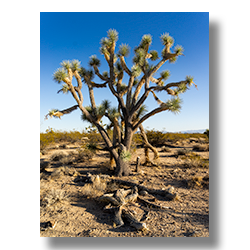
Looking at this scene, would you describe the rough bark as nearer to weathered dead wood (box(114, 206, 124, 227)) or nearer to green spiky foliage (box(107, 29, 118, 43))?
weathered dead wood (box(114, 206, 124, 227))

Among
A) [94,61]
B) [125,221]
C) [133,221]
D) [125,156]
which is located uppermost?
[94,61]

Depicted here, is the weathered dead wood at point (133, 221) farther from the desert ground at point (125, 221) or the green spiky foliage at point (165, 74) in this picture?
the green spiky foliage at point (165, 74)

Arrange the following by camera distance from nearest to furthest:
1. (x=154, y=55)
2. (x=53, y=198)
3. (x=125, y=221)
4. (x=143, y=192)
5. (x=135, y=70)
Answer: (x=125, y=221) → (x=53, y=198) → (x=143, y=192) → (x=135, y=70) → (x=154, y=55)

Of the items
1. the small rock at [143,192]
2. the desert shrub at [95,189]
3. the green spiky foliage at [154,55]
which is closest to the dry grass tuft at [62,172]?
the desert shrub at [95,189]

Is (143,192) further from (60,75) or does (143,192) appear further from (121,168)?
(60,75)

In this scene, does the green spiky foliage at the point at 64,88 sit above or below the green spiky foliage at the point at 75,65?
below

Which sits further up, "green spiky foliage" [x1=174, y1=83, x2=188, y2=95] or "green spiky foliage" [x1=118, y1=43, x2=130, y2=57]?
Answer: "green spiky foliage" [x1=118, y1=43, x2=130, y2=57]

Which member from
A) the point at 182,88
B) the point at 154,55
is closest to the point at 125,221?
the point at 182,88

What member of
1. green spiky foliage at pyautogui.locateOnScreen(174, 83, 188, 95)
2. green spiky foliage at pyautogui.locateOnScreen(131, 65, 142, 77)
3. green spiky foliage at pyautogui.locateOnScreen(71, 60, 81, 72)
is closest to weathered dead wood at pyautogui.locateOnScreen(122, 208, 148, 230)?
green spiky foliage at pyautogui.locateOnScreen(174, 83, 188, 95)

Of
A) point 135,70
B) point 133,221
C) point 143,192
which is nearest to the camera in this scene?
point 133,221

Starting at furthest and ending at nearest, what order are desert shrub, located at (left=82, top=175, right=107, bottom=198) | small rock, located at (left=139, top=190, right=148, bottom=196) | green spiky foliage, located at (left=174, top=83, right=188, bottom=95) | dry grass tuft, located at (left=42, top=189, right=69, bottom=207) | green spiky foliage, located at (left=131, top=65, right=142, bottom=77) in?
1. green spiky foliage, located at (left=131, top=65, right=142, bottom=77)
2. green spiky foliage, located at (left=174, top=83, right=188, bottom=95)
3. small rock, located at (left=139, top=190, right=148, bottom=196)
4. desert shrub, located at (left=82, top=175, right=107, bottom=198)
5. dry grass tuft, located at (left=42, top=189, right=69, bottom=207)
